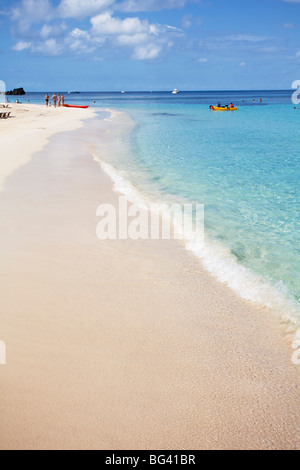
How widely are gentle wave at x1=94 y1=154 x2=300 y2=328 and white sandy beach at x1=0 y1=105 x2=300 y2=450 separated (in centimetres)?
18

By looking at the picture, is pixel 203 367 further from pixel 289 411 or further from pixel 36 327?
pixel 36 327

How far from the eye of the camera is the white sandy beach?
294cm

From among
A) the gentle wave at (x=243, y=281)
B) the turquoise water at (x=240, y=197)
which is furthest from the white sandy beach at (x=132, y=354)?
the turquoise water at (x=240, y=197)

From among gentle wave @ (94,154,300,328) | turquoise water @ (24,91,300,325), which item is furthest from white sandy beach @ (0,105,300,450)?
turquoise water @ (24,91,300,325)

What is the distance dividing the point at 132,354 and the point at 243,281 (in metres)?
2.33

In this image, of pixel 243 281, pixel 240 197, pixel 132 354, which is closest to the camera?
pixel 132 354

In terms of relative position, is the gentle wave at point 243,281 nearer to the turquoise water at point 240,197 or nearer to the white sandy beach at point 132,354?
the turquoise water at point 240,197

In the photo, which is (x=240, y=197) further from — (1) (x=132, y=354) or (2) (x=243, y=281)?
(1) (x=132, y=354)

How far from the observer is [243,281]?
216 inches

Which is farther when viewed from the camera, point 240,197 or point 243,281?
point 240,197

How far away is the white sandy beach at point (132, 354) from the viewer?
9.63 ft

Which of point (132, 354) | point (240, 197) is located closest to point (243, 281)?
point (132, 354)

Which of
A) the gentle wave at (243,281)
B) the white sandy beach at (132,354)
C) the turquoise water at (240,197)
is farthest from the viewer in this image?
the turquoise water at (240,197)

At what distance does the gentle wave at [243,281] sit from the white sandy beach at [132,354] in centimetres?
18
